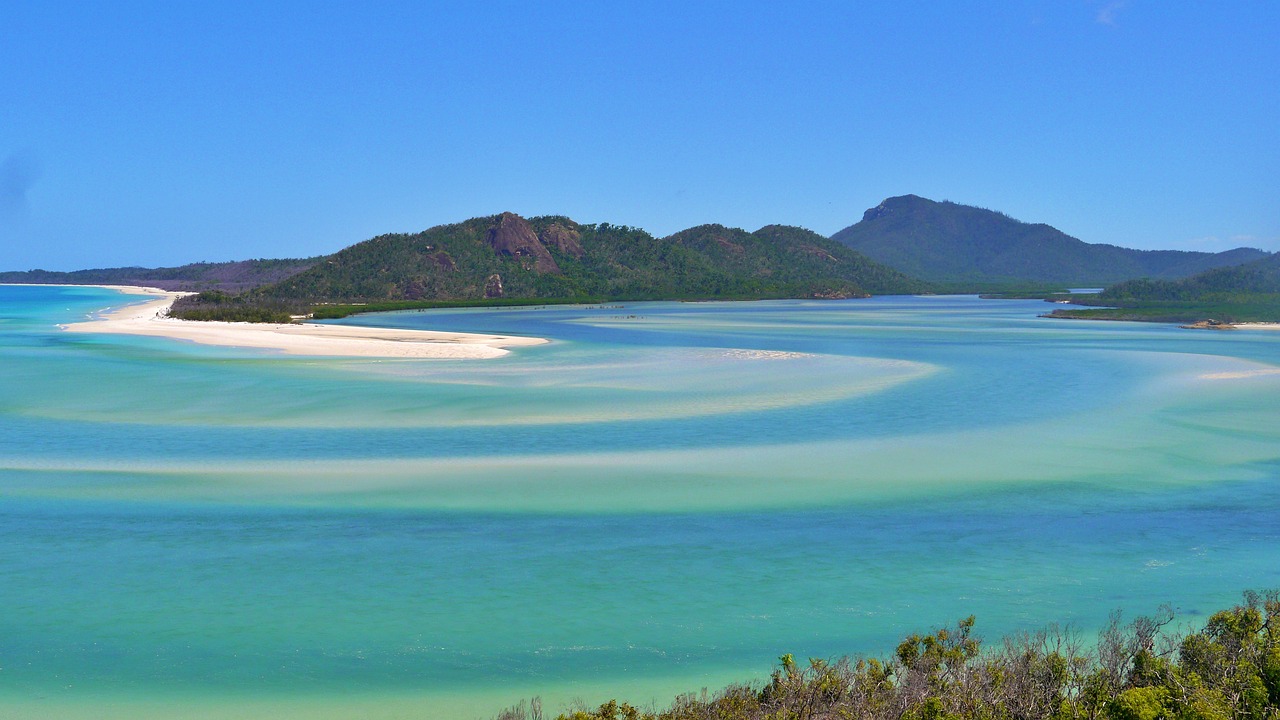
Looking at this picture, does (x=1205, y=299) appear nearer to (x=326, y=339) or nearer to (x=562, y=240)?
(x=326, y=339)

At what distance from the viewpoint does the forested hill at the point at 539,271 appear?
132 meters

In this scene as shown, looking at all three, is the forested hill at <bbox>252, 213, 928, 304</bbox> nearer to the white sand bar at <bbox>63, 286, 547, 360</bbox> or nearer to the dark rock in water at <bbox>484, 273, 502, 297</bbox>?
the dark rock in water at <bbox>484, 273, 502, 297</bbox>

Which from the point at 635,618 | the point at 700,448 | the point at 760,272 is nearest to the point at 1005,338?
the point at 700,448

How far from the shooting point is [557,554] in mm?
13086

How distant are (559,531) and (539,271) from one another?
144 metres

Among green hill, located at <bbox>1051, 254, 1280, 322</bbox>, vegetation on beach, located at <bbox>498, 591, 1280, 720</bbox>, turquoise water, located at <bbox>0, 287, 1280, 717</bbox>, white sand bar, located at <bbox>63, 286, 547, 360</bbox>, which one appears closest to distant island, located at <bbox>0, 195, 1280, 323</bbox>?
green hill, located at <bbox>1051, 254, 1280, 322</bbox>

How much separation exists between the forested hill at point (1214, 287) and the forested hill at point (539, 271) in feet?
167

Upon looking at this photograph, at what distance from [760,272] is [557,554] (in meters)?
185

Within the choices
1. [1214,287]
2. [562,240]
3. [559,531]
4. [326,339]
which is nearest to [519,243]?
[562,240]

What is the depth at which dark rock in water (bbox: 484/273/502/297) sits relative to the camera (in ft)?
452

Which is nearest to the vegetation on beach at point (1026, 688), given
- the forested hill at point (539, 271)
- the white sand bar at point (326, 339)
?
the white sand bar at point (326, 339)

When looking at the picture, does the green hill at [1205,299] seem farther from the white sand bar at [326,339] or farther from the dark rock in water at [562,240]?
the dark rock in water at [562,240]

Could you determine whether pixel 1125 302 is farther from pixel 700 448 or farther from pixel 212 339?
pixel 700 448

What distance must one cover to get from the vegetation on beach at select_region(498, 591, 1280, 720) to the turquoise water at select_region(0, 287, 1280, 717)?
141 centimetres
